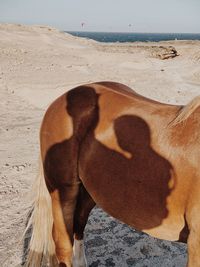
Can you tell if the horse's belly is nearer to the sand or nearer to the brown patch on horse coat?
the brown patch on horse coat

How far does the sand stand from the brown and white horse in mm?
854

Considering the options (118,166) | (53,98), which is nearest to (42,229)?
(118,166)

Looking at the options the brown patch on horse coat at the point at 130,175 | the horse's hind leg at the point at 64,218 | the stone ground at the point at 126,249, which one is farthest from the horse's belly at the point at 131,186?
the stone ground at the point at 126,249

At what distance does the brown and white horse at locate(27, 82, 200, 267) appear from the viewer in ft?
6.70

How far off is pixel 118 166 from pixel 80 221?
1038mm

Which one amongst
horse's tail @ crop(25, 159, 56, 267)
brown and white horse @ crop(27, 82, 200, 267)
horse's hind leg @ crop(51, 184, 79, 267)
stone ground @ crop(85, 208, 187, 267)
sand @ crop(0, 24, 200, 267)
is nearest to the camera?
brown and white horse @ crop(27, 82, 200, 267)

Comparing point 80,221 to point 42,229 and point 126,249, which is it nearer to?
point 42,229

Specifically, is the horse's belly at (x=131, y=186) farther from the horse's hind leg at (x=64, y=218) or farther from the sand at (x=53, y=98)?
the sand at (x=53, y=98)

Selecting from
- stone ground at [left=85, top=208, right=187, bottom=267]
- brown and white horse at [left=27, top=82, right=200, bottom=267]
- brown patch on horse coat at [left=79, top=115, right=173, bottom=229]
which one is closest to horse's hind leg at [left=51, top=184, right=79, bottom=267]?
brown and white horse at [left=27, top=82, right=200, bottom=267]

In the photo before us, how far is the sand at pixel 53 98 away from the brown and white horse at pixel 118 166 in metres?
0.85

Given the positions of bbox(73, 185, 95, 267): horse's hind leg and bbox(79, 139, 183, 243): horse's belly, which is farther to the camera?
bbox(73, 185, 95, 267): horse's hind leg

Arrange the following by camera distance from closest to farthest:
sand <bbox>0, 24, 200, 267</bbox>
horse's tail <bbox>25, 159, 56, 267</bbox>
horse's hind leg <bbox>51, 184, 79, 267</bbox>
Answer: horse's hind leg <bbox>51, 184, 79, 267</bbox> < horse's tail <bbox>25, 159, 56, 267</bbox> < sand <bbox>0, 24, 200, 267</bbox>

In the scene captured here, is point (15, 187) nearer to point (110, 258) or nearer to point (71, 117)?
point (110, 258)

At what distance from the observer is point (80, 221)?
308 centimetres
